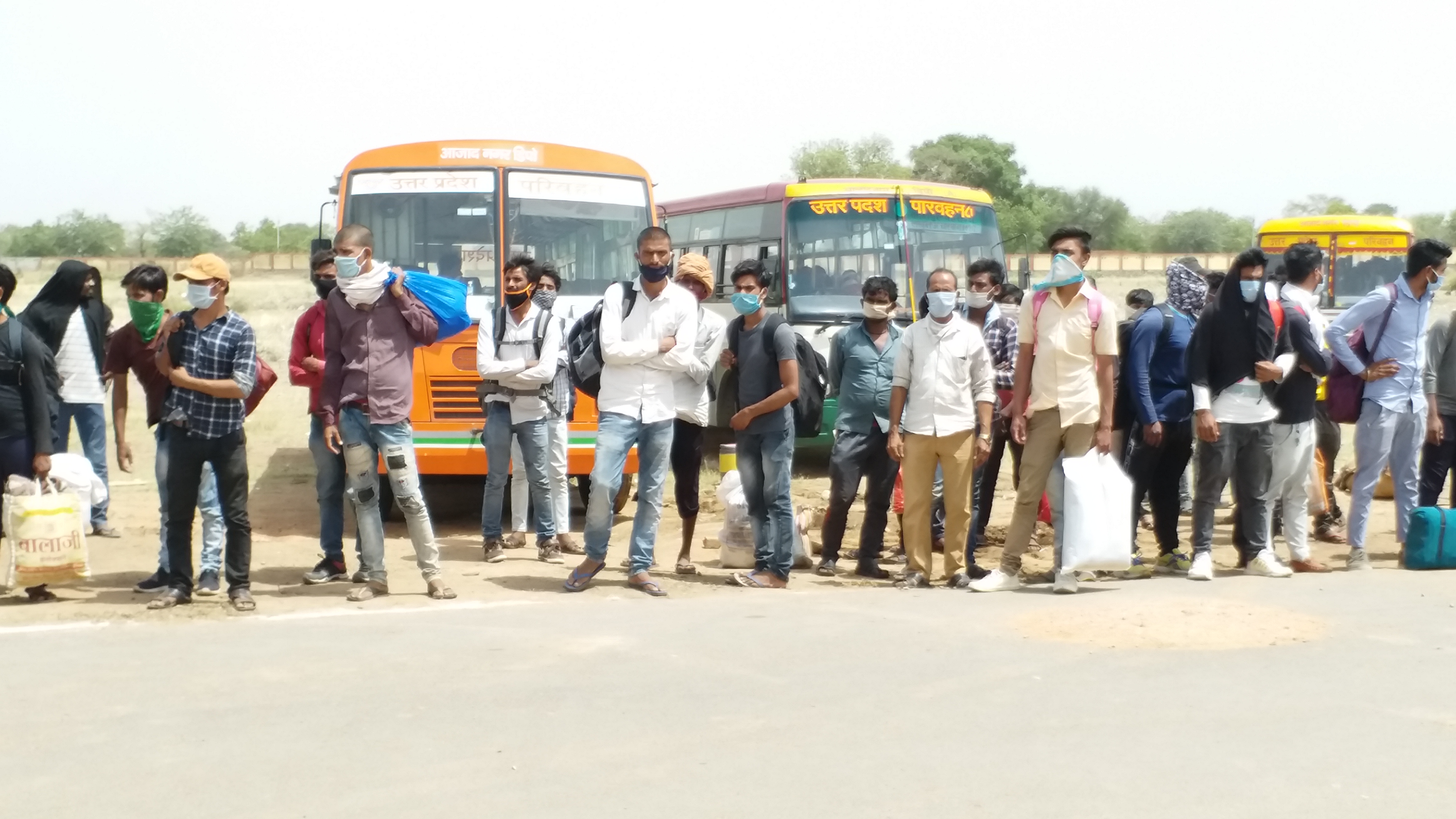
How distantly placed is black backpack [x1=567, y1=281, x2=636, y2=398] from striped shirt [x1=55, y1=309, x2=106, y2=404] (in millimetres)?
3772

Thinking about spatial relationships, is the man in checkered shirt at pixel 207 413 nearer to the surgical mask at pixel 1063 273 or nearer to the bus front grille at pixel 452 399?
the bus front grille at pixel 452 399

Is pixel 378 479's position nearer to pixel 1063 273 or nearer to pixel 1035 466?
pixel 1035 466

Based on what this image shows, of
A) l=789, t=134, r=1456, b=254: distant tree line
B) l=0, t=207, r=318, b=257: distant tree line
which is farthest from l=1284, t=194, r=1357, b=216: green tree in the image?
l=0, t=207, r=318, b=257: distant tree line

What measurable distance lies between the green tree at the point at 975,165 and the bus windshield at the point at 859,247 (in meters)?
55.7

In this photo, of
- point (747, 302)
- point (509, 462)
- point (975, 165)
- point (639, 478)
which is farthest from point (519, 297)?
point (975, 165)

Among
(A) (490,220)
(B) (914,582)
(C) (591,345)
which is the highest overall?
(A) (490,220)

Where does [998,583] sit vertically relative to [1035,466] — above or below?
below

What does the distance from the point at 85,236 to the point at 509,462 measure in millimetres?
84863

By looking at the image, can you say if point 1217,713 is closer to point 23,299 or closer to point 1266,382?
point 1266,382

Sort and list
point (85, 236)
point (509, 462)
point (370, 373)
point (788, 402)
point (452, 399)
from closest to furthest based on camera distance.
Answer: point (370, 373)
point (788, 402)
point (509, 462)
point (452, 399)
point (85, 236)

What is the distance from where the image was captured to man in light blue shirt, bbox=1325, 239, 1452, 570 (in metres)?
9.17

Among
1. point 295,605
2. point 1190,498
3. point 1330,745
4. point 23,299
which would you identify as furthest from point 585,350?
point 23,299

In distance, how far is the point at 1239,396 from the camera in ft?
28.7

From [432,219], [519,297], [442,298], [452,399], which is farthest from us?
[432,219]
